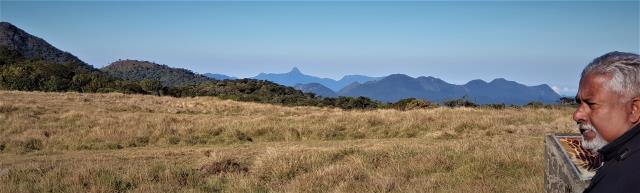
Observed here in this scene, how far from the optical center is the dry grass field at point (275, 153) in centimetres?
890

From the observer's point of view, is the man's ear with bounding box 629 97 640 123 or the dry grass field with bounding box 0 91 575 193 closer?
the man's ear with bounding box 629 97 640 123

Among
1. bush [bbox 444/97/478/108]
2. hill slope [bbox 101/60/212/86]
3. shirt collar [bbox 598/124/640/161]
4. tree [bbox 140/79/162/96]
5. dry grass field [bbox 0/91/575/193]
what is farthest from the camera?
hill slope [bbox 101/60/212/86]

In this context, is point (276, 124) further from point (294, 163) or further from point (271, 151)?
point (294, 163)

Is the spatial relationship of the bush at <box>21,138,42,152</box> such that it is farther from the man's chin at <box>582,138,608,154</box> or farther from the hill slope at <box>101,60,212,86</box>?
the hill slope at <box>101,60,212,86</box>

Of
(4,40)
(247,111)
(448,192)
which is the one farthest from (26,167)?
(4,40)

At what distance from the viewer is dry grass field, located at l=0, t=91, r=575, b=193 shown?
8898 mm

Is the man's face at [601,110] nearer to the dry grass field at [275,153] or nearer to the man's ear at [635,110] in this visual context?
the man's ear at [635,110]

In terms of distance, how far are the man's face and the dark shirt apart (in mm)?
184

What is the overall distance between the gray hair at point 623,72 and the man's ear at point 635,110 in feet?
0.08

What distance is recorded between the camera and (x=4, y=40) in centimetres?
14400

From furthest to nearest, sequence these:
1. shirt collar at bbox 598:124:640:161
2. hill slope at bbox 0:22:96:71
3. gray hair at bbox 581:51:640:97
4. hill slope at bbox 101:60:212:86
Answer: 1. hill slope at bbox 101:60:212:86
2. hill slope at bbox 0:22:96:71
3. gray hair at bbox 581:51:640:97
4. shirt collar at bbox 598:124:640:161

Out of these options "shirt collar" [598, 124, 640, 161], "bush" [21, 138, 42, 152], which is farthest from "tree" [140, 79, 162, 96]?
"shirt collar" [598, 124, 640, 161]

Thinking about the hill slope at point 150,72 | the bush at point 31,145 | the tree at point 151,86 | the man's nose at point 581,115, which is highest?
the hill slope at point 150,72

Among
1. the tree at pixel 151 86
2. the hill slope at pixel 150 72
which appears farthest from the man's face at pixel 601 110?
the hill slope at pixel 150 72
